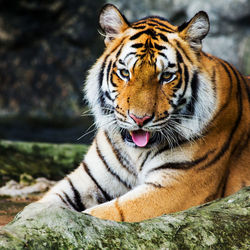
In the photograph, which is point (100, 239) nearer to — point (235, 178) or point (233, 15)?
point (235, 178)

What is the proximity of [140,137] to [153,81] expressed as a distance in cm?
38

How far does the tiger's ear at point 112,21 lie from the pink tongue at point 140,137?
0.76 m

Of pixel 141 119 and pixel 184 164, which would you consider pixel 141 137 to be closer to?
pixel 141 119

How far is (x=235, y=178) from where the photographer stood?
3.43 meters

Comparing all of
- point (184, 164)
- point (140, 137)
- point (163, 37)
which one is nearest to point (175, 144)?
point (184, 164)

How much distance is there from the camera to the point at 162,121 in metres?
3.08

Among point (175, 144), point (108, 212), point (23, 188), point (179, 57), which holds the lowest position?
point (23, 188)

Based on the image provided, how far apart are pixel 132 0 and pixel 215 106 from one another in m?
9.17

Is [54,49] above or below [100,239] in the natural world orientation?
above

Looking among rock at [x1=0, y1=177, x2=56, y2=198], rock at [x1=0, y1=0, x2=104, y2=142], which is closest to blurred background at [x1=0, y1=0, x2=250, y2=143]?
rock at [x1=0, y1=0, x2=104, y2=142]

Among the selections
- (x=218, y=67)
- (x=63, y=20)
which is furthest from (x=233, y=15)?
(x=218, y=67)

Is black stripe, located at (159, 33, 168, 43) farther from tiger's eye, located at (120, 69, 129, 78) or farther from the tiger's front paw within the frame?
the tiger's front paw

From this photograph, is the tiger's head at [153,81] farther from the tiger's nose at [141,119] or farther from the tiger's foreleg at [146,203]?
the tiger's foreleg at [146,203]

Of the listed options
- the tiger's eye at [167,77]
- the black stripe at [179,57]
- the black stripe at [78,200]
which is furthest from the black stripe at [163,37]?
the black stripe at [78,200]
